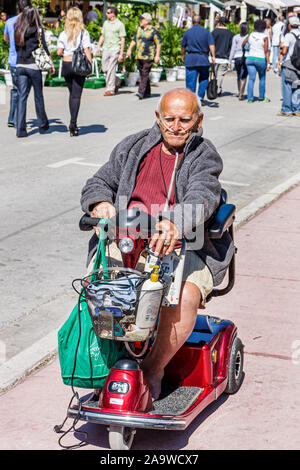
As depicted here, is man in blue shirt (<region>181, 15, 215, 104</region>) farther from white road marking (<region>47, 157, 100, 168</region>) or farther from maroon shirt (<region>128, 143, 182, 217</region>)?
maroon shirt (<region>128, 143, 182, 217</region>)

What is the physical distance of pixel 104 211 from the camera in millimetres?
3432

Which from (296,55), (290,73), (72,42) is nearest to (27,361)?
(72,42)

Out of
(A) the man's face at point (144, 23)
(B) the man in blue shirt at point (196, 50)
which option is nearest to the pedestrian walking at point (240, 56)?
(B) the man in blue shirt at point (196, 50)

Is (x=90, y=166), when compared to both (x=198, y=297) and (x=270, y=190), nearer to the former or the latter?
(x=270, y=190)

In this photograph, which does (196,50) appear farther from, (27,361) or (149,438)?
(149,438)

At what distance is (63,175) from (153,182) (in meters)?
6.07

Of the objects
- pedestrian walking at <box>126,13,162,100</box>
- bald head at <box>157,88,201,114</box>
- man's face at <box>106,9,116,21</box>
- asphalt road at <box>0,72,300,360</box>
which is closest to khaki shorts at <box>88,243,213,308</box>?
bald head at <box>157,88,201,114</box>

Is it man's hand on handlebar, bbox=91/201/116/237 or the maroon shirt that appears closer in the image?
man's hand on handlebar, bbox=91/201/116/237

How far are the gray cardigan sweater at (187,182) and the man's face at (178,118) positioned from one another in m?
0.04

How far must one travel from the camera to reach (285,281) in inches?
230

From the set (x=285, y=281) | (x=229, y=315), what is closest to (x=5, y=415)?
(x=229, y=315)

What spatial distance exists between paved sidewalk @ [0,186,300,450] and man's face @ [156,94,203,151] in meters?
1.34

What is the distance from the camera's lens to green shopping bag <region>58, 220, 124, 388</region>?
3199 mm
